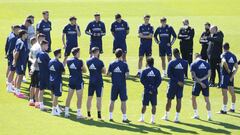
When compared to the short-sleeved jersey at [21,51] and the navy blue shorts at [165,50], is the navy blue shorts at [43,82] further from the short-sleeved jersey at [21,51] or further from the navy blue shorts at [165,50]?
the navy blue shorts at [165,50]

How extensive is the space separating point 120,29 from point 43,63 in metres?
6.74

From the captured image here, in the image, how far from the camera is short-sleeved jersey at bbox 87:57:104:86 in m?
18.8

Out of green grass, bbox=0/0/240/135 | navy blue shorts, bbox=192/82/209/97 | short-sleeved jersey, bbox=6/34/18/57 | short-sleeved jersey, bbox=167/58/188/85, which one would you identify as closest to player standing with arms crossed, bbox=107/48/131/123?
green grass, bbox=0/0/240/135

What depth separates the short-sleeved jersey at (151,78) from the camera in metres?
18.4

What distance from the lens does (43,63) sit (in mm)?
19594

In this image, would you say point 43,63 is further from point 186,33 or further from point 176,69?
point 186,33

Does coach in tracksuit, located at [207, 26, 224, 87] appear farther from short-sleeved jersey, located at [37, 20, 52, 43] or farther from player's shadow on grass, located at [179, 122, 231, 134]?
short-sleeved jersey, located at [37, 20, 52, 43]

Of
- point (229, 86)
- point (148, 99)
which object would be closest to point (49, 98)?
point (148, 99)

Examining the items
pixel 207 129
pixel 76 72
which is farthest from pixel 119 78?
pixel 207 129

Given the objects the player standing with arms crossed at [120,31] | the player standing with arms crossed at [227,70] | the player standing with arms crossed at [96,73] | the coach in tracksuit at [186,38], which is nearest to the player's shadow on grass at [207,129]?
the player standing with arms crossed at [227,70]

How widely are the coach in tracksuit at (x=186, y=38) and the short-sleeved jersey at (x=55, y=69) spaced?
744 cm

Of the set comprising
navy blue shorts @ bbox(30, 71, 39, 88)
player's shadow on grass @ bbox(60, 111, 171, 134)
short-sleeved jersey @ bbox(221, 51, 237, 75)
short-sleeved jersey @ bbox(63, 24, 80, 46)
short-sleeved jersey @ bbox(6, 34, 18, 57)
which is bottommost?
player's shadow on grass @ bbox(60, 111, 171, 134)

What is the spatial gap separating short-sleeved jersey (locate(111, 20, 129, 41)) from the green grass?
1.68m

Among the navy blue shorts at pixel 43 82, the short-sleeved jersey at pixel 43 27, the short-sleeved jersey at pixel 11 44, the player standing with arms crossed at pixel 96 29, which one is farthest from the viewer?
the short-sleeved jersey at pixel 43 27
